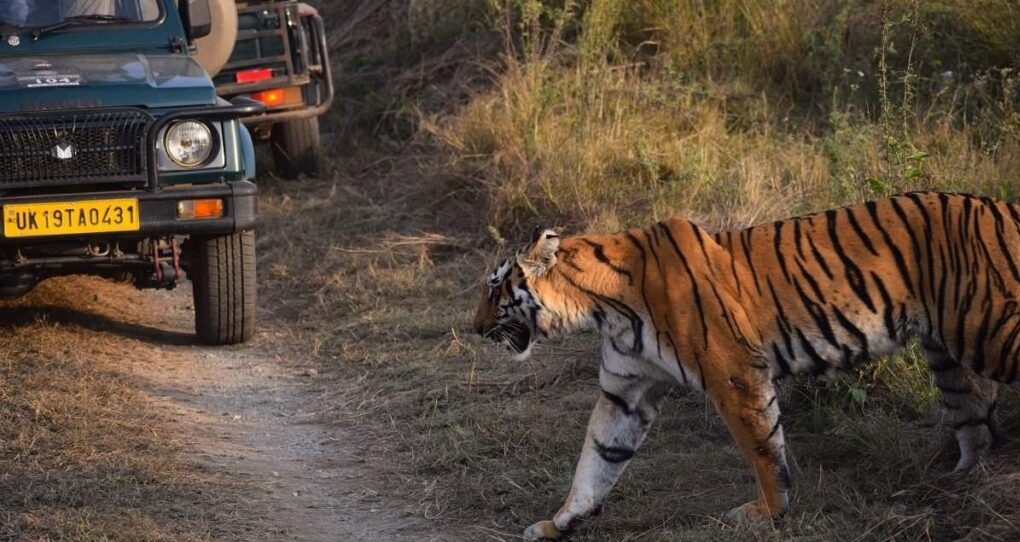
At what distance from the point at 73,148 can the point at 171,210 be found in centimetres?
49

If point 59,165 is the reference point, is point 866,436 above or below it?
below

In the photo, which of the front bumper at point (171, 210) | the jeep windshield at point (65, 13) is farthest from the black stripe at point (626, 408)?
the jeep windshield at point (65, 13)

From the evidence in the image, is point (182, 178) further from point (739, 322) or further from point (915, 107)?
point (915, 107)

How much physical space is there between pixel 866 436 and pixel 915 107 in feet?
13.0

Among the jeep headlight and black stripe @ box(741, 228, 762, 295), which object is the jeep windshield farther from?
black stripe @ box(741, 228, 762, 295)

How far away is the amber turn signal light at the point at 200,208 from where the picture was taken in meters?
6.49

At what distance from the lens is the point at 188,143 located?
6574mm

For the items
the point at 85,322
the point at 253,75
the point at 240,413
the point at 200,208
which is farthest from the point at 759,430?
the point at 253,75

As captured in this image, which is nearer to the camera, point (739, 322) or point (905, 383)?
point (739, 322)


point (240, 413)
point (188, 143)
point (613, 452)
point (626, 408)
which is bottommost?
point (240, 413)

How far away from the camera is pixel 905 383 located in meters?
5.27

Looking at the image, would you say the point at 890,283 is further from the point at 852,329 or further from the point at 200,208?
the point at 200,208

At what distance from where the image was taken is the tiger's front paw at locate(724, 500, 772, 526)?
14.1 feet

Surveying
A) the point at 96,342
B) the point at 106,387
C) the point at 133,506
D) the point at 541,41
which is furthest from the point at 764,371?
the point at 541,41
